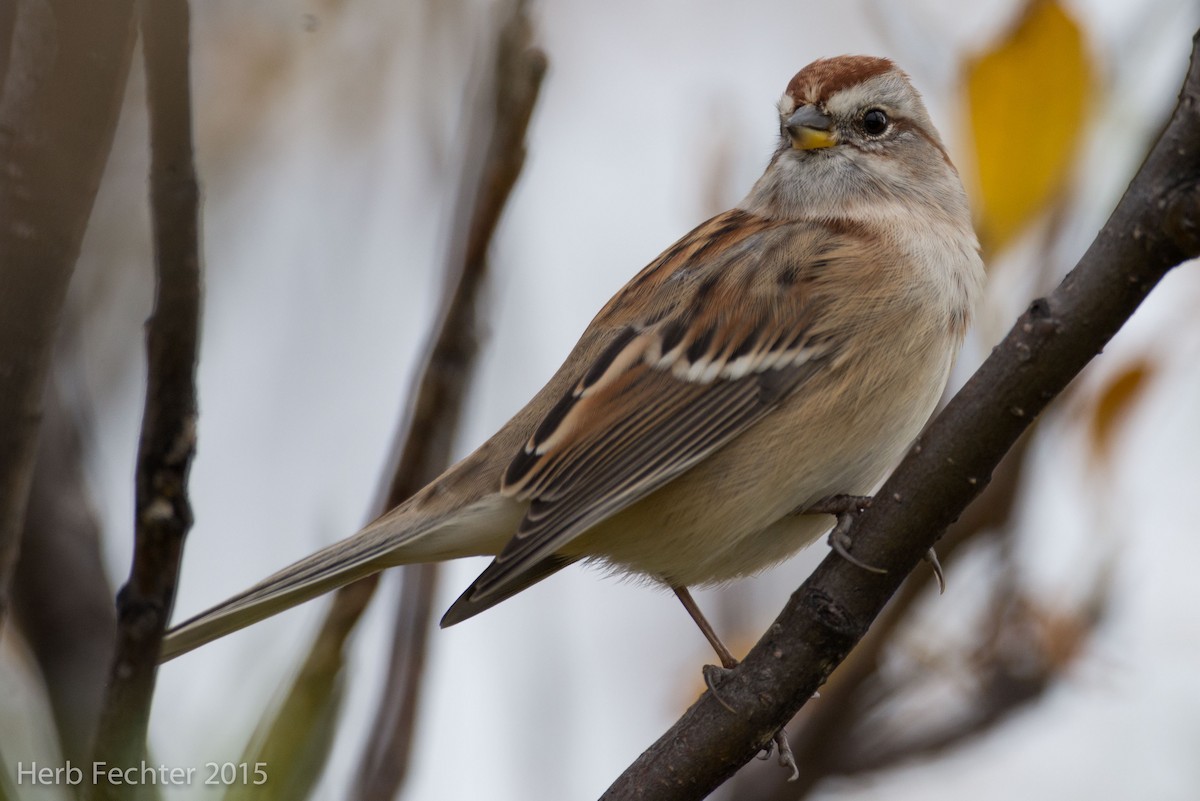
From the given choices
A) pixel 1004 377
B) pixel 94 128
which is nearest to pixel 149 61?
pixel 94 128

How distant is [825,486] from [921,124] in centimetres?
Answer: 146

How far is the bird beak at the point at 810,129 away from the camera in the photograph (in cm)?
339

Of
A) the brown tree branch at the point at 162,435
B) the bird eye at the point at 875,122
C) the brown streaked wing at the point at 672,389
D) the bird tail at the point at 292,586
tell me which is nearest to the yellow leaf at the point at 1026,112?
the brown streaked wing at the point at 672,389

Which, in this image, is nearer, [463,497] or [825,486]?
[825,486]

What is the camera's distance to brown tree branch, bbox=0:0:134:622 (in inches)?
54.2

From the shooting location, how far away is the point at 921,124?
3.73 m

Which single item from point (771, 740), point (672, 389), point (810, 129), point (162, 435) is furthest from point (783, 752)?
point (810, 129)

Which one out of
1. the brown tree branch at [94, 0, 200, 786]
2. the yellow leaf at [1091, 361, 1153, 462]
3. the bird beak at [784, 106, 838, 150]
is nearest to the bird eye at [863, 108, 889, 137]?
the bird beak at [784, 106, 838, 150]

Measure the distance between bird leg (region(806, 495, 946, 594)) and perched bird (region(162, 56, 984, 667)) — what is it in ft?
0.11

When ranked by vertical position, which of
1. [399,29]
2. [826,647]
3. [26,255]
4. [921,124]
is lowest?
[826,647]

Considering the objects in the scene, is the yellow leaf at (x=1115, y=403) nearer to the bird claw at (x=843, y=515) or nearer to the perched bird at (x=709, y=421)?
the perched bird at (x=709, y=421)

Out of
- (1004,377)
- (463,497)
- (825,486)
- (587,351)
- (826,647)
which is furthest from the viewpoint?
(587,351)

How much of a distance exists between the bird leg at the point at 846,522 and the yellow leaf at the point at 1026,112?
2.20ft

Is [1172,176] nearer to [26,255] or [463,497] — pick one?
[26,255]
